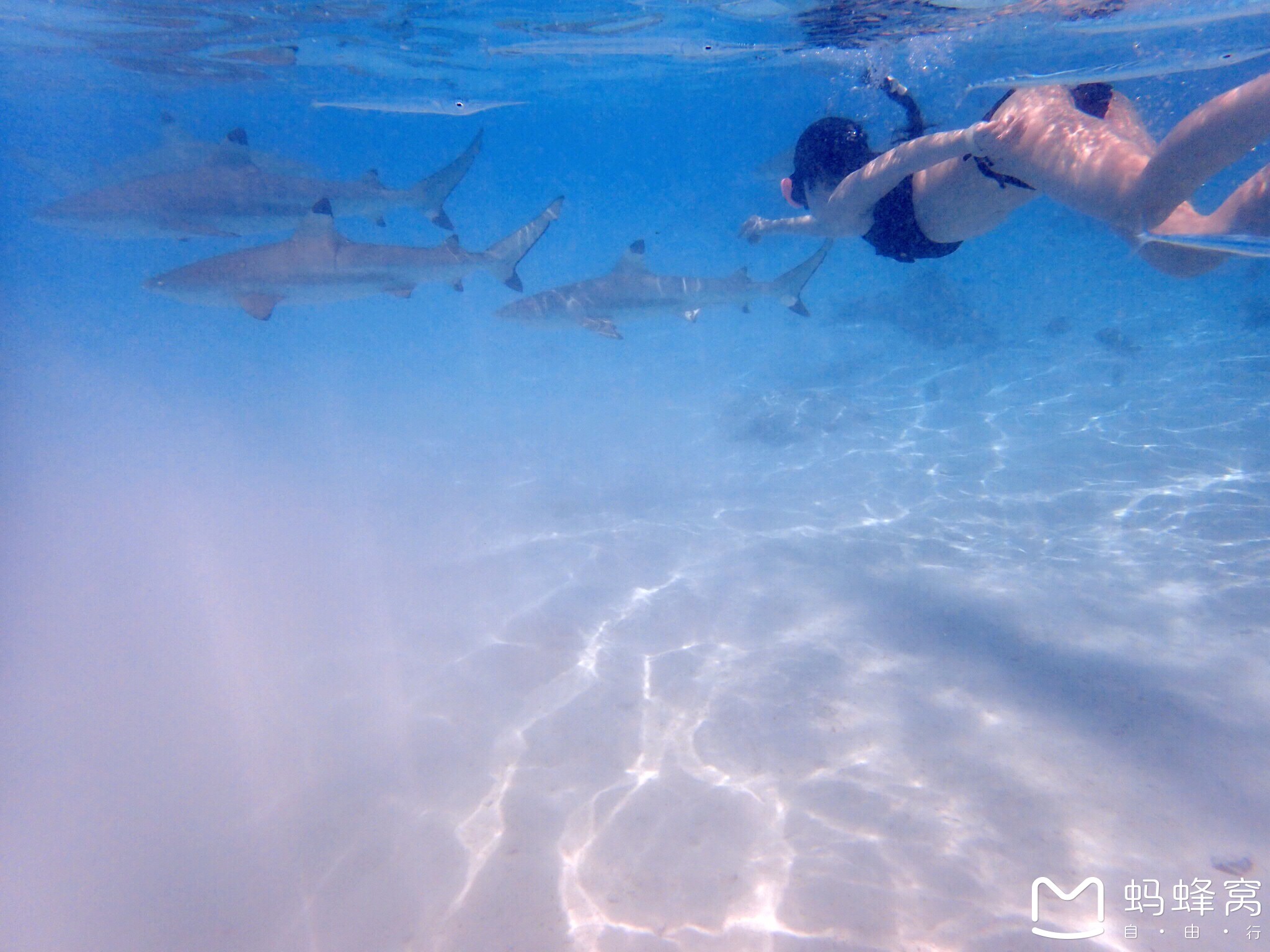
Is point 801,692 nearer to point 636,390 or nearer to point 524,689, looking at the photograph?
point 524,689

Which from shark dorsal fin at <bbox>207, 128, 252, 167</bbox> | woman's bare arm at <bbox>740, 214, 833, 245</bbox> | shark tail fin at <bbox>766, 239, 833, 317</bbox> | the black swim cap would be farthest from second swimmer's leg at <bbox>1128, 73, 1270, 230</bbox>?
shark dorsal fin at <bbox>207, 128, 252, 167</bbox>

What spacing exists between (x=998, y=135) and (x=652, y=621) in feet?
17.4

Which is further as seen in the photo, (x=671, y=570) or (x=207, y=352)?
(x=207, y=352)

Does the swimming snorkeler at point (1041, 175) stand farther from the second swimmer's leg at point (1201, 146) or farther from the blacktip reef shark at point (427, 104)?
the blacktip reef shark at point (427, 104)

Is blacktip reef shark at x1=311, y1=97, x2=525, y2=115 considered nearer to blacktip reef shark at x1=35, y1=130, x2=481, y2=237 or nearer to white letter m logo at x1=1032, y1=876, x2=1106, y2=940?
blacktip reef shark at x1=35, y1=130, x2=481, y2=237

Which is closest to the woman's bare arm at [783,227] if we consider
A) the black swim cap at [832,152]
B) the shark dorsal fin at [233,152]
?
the black swim cap at [832,152]

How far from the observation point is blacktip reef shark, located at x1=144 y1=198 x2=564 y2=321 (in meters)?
7.37

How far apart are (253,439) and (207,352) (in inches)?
726

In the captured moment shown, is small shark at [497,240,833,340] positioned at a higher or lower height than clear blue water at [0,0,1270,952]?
higher

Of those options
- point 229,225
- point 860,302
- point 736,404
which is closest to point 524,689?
point 229,225

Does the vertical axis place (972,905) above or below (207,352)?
below

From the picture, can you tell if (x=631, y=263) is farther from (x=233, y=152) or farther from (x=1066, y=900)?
(x=1066, y=900)

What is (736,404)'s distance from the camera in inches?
583

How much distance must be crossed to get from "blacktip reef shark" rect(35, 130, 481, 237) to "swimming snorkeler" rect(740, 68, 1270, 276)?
7.03m
